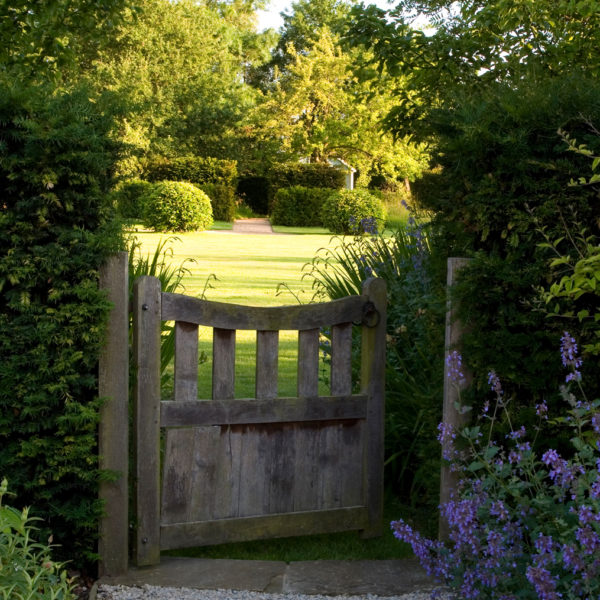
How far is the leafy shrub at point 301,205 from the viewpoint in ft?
112

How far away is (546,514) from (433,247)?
5.16 ft

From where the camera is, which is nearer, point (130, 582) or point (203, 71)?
point (130, 582)

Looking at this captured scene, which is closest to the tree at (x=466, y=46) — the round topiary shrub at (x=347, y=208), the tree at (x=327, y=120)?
the round topiary shrub at (x=347, y=208)

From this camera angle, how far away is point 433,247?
13.5ft

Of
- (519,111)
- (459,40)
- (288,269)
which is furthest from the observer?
(288,269)

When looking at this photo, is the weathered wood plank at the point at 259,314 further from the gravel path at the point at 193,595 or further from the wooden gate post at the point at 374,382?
the gravel path at the point at 193,595

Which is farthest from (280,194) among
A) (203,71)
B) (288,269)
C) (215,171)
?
(288,269)

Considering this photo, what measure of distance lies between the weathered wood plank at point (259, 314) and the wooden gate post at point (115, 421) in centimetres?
26

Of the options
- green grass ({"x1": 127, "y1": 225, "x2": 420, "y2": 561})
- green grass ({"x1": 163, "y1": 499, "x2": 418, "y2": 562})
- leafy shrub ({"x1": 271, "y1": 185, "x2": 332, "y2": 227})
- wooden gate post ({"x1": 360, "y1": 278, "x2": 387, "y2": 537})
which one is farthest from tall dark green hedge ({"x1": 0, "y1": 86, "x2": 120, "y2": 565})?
leafy shrub ({"x1": 271, "y1": 185, "x2": 332, "y2": 227})

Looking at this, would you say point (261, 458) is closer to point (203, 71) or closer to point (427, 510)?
point (427, 510)

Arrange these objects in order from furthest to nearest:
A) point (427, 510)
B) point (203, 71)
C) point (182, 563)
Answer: point (203, 71) → point (427, 510) → point (182, 563)

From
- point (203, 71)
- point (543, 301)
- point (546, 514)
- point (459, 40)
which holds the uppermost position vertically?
point (203, 71)

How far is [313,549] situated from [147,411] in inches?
47.1

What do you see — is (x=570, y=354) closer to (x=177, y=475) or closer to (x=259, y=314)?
(x=259, y=314)
